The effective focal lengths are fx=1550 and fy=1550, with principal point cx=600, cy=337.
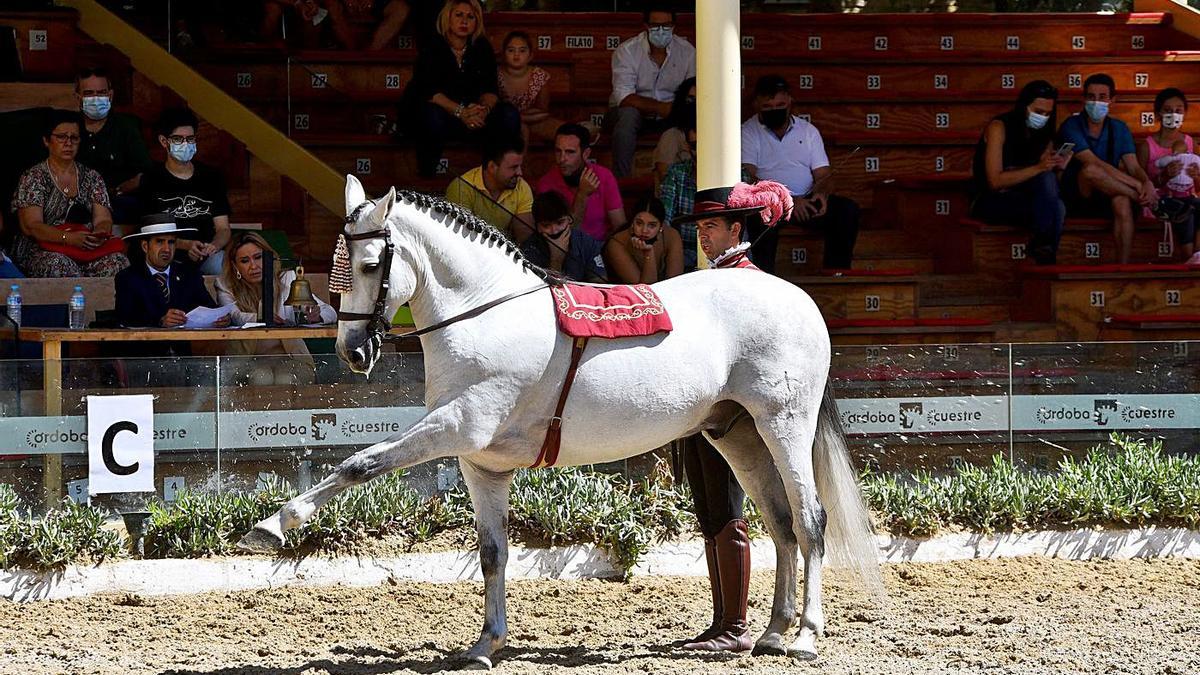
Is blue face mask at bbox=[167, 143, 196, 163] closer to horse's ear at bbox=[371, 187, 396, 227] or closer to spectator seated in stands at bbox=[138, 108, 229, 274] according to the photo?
spectator seated in stands at bbox=[138, 108, 229, 274]

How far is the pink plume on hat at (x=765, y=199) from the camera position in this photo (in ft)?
20.4

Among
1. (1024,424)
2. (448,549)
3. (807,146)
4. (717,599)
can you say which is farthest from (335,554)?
(807,146)

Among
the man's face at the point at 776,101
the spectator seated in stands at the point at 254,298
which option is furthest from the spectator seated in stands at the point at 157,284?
the man's face at the point at 776,101

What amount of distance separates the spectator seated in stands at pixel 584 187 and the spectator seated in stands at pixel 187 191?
Answer: 81.7 inches

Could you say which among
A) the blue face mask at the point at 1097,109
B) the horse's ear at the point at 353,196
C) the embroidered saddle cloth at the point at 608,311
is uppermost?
the blue face mask at the point at 1097,109

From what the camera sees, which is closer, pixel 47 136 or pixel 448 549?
pixel 448 549

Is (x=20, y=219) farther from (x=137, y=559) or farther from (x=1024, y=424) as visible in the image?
(x=1024, y=424)

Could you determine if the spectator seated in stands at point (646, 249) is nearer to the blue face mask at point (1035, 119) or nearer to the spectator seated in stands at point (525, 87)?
the spectator seated in stands at point (525, 87)

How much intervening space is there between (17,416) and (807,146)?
600 cm

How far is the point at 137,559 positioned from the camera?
7.18m

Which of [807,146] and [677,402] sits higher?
[807,146]

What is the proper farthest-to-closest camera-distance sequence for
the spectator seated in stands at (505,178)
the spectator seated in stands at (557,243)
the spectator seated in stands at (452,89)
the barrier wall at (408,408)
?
the spectator seated in stands at (452,89), the spectator seated in stands at (505,178), the spectator seated in stands at (557,243), the barrier wall at (408,408)

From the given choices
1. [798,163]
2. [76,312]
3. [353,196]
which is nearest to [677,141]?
[798,163]

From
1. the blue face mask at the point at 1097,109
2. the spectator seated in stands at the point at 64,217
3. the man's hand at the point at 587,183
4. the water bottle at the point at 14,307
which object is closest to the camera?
the water bottle at the point at 14,307
